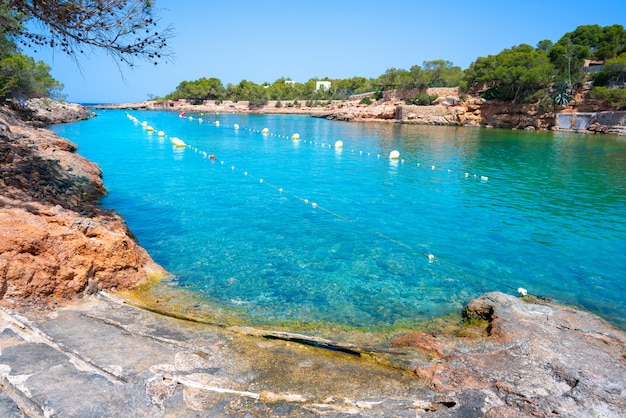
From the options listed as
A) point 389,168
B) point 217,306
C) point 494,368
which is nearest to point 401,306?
point 494,368

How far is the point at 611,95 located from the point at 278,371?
6263cm

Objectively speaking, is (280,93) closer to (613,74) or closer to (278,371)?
(613,74)

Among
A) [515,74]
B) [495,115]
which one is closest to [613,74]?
[515,74]

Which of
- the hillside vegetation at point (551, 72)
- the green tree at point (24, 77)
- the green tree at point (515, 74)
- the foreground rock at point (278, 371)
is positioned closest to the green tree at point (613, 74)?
the hillside vegetation at point (551, 72)

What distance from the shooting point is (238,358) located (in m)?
5.70

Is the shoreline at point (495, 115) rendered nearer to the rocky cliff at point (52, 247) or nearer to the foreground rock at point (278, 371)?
the foreground rock at point (278, 371)

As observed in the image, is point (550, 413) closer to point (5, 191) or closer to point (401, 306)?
point (401, 306)

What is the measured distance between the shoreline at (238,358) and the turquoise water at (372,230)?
1816mm

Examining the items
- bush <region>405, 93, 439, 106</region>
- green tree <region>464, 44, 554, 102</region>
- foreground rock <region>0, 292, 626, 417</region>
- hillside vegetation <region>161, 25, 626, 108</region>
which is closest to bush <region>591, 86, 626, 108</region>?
hillside vegetation <region>161, 25, 626, 108</region>

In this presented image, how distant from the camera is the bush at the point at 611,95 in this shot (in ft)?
168

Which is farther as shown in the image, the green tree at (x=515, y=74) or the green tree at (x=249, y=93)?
the green tree at (x=249, y=93)

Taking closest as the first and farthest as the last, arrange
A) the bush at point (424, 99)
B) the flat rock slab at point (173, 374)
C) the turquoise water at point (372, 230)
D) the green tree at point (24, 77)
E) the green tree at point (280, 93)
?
the flat rock slab at point (173, 374)
the turquoise water at point (372, 230)
the green tree at point (24, 77)
the bush at point (424, 99)
the green tree at point (280, 93)

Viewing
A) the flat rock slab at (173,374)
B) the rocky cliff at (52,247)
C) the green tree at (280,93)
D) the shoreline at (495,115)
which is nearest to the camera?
the flat rock slab at (173,374)

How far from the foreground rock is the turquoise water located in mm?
2141
